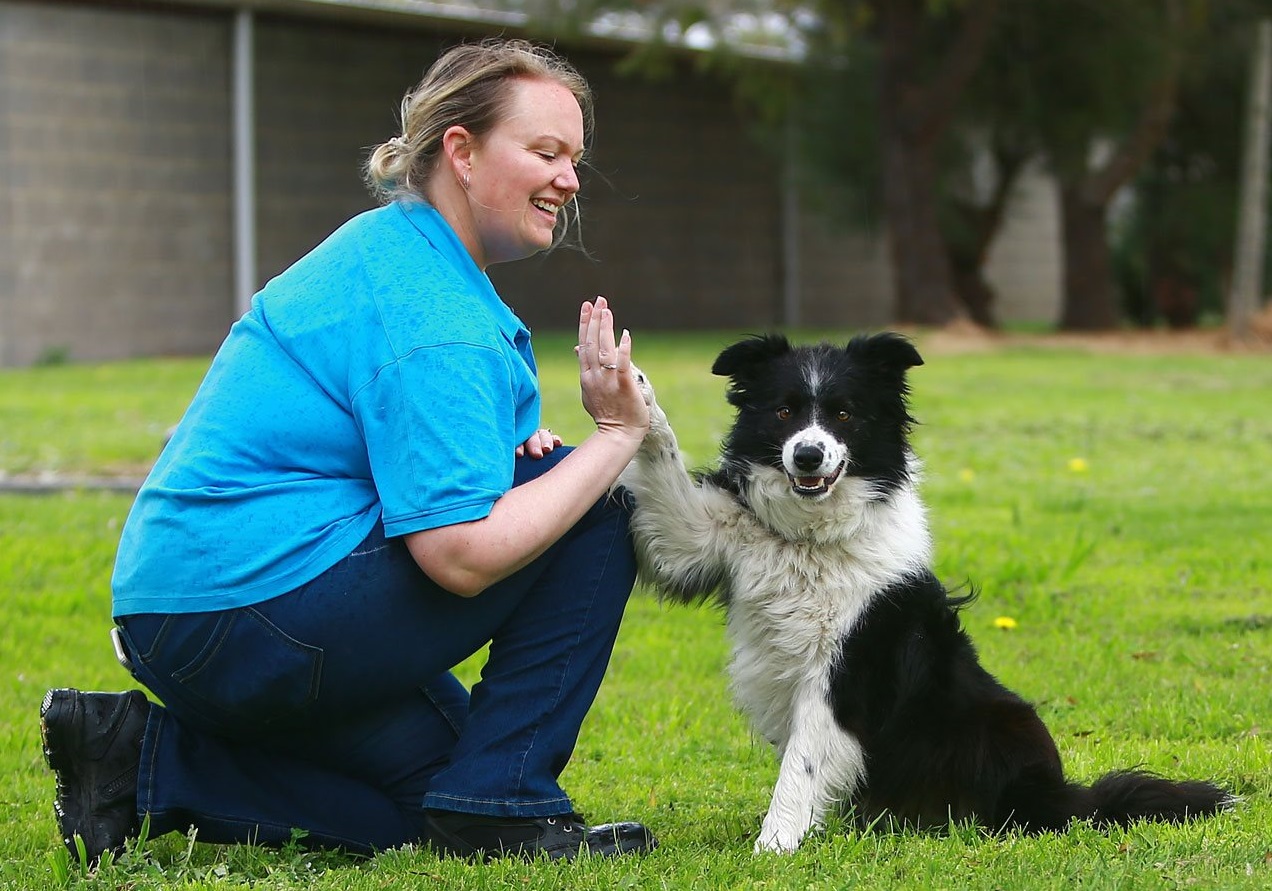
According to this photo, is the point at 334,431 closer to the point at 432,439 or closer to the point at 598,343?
the point at 432,439

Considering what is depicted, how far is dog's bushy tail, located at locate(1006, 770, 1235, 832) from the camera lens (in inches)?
134

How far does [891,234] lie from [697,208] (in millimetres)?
4904

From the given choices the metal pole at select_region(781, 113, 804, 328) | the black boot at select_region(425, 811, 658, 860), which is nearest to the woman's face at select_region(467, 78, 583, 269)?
the black boot at select_region(425, 811, 658, 860)

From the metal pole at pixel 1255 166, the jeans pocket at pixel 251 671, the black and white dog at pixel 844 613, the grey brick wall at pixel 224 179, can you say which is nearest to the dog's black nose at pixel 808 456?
the black and white dog at pixel 844 613

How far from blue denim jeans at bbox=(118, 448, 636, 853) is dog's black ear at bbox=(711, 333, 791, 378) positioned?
559 mm

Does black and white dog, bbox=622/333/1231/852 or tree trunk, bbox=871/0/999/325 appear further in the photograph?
tree trunk, bbox=871/0/999/325

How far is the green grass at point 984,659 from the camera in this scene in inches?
121

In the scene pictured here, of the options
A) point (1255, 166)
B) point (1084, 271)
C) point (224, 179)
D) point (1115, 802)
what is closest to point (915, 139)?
point (1084, 271)

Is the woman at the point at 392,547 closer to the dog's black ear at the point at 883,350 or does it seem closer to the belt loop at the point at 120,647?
the belt loop at the point at 120,647

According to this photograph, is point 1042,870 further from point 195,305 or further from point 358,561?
point 195,305

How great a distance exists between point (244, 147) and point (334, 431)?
17635mm

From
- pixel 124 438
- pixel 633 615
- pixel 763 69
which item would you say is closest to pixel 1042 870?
pixel 633 615

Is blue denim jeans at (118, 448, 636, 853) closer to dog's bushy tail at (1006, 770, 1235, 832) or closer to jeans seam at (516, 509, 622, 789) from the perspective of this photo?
jeans seam at (516, 509, 622, 789)

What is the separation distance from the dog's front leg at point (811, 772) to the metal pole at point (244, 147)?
17051mm
